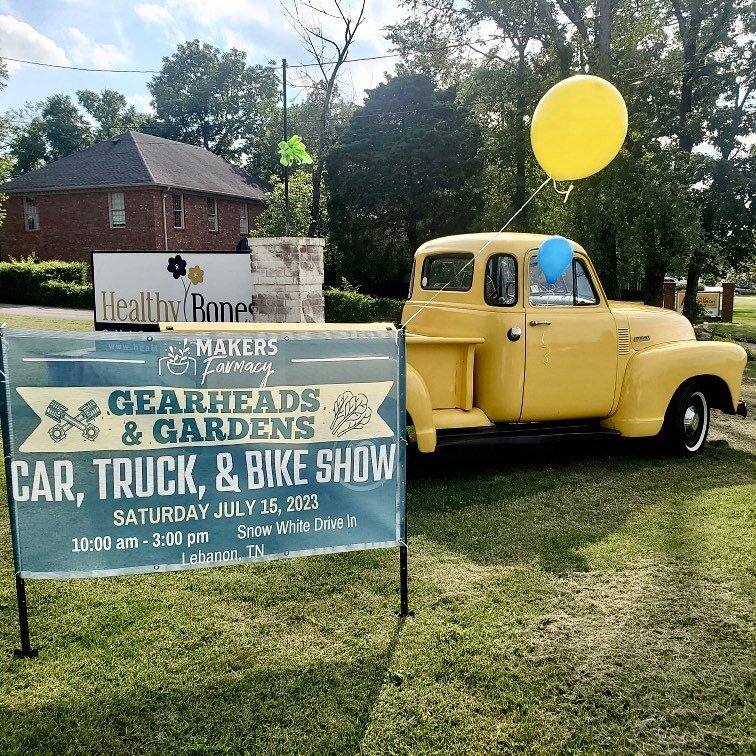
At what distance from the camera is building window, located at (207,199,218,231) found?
3497 cm

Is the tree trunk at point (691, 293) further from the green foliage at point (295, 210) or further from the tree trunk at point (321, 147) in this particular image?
the green foliage at point (295, 210)

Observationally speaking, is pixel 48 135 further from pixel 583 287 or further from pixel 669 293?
pixel 583 287

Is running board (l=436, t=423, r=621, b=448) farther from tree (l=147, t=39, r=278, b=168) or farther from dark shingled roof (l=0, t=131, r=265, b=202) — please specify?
tree (l=147, t=39, r=278, b=168)

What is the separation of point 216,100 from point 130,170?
25520 mm

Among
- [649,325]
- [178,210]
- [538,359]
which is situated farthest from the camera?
[178,210]

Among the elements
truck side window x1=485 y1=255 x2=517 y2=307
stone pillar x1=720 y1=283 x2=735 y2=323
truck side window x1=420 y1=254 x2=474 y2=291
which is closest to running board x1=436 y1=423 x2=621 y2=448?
truck side window x1=485 y1=255 x2=517 y2=307

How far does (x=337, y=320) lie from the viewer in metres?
20.0

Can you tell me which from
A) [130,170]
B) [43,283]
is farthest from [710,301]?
[130,170]

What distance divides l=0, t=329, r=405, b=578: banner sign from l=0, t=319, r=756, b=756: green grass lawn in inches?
18.5

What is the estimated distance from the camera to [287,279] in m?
8.54

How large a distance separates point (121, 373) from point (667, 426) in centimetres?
544

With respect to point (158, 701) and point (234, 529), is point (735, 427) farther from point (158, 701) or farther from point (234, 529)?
point (158, 701)

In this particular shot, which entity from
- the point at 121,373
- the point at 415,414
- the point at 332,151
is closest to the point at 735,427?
the point at 415,414

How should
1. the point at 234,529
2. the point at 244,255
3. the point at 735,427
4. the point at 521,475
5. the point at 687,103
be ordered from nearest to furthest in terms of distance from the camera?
the point at 234,529, the point at 521,475, the point at 735,427, the point at 244,255, the point at 687,103
